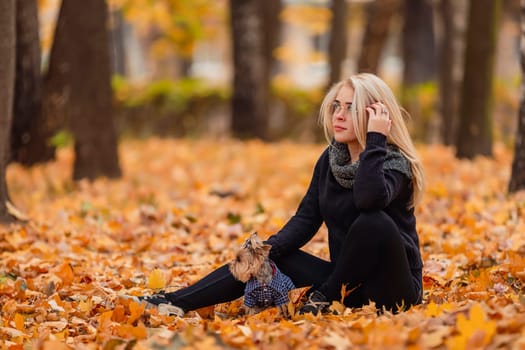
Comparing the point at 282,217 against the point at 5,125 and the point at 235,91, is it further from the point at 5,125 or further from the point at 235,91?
the point at 235,91

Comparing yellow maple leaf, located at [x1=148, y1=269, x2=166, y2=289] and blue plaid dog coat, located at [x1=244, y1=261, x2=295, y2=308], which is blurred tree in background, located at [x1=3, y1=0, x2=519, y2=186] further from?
blue plaid dog coat, located at [x1=244, y1=261, x2=295, y2=308]

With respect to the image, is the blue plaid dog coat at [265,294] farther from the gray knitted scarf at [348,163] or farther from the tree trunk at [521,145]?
the tree trunk at [521,145]

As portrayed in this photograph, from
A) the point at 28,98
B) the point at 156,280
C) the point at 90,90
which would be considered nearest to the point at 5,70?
the point at 156,280

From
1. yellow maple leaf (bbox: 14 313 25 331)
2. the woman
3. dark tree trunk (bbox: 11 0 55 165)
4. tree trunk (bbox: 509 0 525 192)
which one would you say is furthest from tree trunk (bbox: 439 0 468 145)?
yellow maple leaf (bbox: 14 313 25 331)

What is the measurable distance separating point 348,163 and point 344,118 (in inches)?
9.2

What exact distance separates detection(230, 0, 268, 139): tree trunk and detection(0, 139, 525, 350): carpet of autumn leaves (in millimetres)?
2672

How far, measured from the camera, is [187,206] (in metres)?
7.80

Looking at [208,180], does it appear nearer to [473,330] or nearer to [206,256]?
[206,256]

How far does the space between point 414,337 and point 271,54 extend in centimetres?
1373

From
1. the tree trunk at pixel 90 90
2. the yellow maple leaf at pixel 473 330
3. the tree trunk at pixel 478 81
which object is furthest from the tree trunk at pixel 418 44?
the yellow maple leaf at pixel 473 330

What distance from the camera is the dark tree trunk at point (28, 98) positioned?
9.81 metres

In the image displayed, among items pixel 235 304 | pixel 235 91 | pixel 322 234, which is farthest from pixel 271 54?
pixel 235 304

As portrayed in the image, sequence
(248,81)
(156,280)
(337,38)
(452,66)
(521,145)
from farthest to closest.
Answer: (337,38) → (248,81) → (452,66) → (521,145) → (156,280)

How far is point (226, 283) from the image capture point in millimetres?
4188
